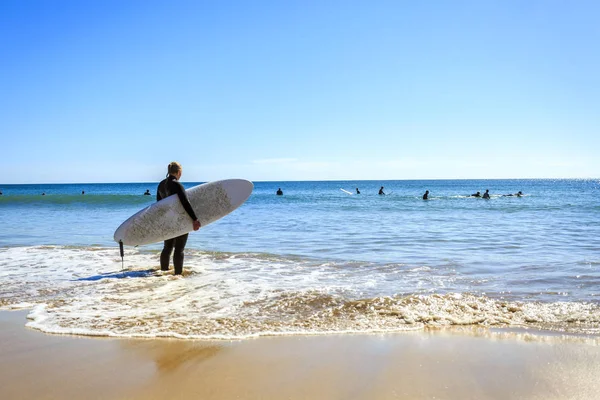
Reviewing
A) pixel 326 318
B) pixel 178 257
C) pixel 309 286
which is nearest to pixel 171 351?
pixel 326 318

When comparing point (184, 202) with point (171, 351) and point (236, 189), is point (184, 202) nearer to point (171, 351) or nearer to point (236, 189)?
point (236, 189)

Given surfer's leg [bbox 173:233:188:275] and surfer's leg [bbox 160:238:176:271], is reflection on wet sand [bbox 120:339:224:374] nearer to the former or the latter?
surfer's leg [bbox 173:233:188:275]

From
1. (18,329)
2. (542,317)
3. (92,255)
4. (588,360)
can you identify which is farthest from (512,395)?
(92,255)

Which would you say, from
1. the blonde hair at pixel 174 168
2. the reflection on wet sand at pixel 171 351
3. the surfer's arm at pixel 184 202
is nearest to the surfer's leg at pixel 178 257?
the surfer's arm at pixel 184 202

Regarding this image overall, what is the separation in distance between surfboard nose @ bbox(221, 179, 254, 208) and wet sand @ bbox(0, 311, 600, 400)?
431 centimetres

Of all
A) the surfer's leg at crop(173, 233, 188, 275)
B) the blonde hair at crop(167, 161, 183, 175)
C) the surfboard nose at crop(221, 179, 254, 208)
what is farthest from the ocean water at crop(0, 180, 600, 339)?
the blonde hair at crop(167, 161, 183, 175)

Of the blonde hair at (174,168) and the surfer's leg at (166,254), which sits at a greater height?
the blonde hair at (174,168)

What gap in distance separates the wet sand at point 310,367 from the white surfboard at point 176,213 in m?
3.20

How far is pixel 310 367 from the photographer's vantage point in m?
3.09

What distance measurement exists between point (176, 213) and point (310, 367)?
14.8ft

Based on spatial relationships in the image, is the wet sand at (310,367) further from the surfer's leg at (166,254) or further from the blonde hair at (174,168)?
the blonde hair at (174,168)

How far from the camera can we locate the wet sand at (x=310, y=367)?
106 inches

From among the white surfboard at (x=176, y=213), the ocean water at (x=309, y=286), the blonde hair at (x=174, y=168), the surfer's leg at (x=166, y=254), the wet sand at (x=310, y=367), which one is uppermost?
the blonde hair at (x=174, y=168)

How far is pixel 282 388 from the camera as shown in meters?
2.76
